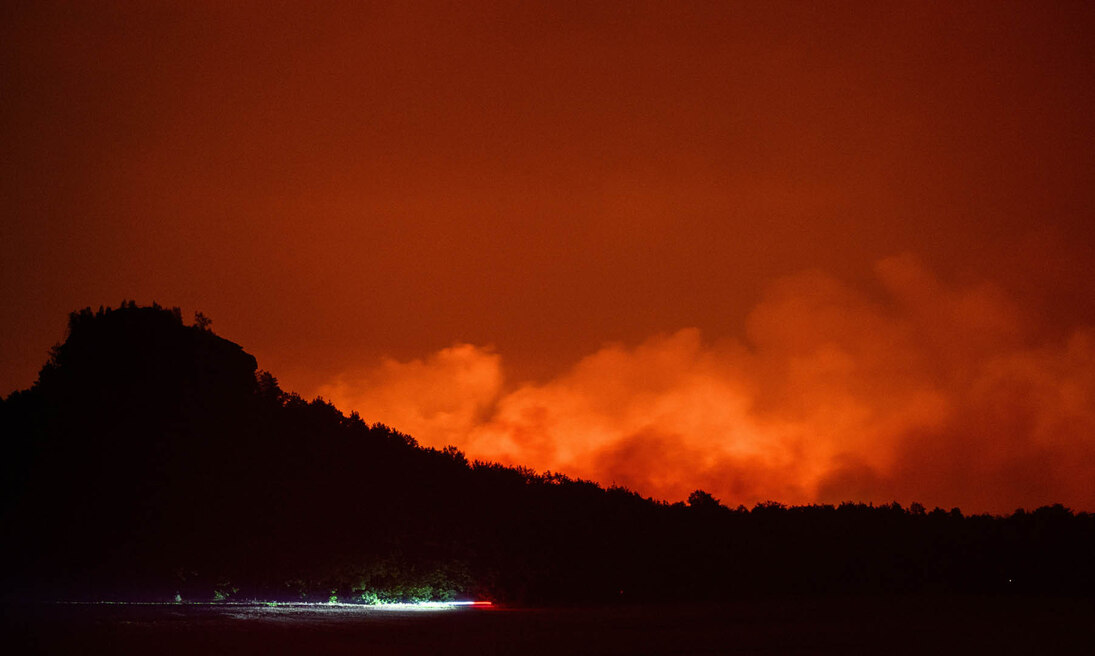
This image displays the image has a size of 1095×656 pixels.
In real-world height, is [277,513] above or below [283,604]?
above

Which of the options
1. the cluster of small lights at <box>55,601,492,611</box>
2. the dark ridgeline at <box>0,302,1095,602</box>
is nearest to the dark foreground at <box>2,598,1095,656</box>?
the cluster of small lights at <box>55,601,492,611</box>

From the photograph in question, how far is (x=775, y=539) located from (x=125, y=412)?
4429cm

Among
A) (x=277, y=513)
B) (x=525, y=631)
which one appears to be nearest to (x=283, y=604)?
(x=277, y=513)

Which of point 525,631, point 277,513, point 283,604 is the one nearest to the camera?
point 525,631

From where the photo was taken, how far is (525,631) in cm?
2817

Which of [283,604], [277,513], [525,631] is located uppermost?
[277,513]

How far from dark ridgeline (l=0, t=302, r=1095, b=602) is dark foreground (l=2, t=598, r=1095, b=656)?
23.7ft

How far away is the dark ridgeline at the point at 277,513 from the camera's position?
1599 inches

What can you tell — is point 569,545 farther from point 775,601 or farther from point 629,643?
point 629,643

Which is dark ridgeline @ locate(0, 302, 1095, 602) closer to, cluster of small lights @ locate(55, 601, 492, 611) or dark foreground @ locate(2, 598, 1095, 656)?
cluster of small lights @ locate(55, 601, 492, 611)

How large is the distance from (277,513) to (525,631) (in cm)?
2039

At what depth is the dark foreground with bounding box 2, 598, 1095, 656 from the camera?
851 inches

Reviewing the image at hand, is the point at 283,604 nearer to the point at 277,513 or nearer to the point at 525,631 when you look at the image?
the point at 277,513

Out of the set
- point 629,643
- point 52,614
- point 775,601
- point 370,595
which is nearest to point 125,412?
point 370,595
